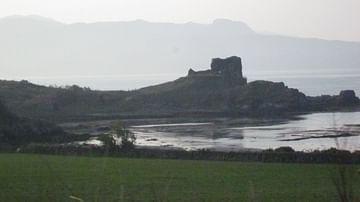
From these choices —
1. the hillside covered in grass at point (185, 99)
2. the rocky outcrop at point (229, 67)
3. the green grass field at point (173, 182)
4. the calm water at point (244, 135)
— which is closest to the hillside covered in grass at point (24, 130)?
the calm water at point (244, 135)

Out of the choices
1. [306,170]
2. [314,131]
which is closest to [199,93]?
[314,131]

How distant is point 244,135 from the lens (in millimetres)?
75750

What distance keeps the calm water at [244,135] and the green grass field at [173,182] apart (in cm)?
2660

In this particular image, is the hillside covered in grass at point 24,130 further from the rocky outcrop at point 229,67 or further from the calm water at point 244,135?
the rocky outcrop at point 229,67

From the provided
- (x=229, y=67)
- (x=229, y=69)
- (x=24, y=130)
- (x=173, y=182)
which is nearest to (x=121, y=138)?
(x=24, y=130)

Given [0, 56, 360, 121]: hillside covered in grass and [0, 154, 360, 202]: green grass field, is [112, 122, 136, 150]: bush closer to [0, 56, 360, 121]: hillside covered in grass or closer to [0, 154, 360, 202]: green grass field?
[0, 154, 360, 202]: green grass field

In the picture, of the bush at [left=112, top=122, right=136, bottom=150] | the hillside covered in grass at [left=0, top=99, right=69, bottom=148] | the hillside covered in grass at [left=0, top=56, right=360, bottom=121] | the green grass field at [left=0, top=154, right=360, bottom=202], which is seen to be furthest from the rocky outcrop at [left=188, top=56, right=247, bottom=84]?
the green grass field at [left=0, top=154, right=360, bottom=202]

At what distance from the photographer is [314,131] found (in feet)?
254

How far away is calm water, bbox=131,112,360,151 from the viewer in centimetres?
6444

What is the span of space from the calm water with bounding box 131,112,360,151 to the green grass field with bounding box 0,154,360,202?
26.6 metres

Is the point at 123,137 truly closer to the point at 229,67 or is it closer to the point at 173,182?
the point at 173,182

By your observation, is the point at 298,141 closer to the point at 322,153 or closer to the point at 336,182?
the point at 322,153

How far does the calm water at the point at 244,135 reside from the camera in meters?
64.4

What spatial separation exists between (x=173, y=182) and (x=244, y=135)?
5019cm
